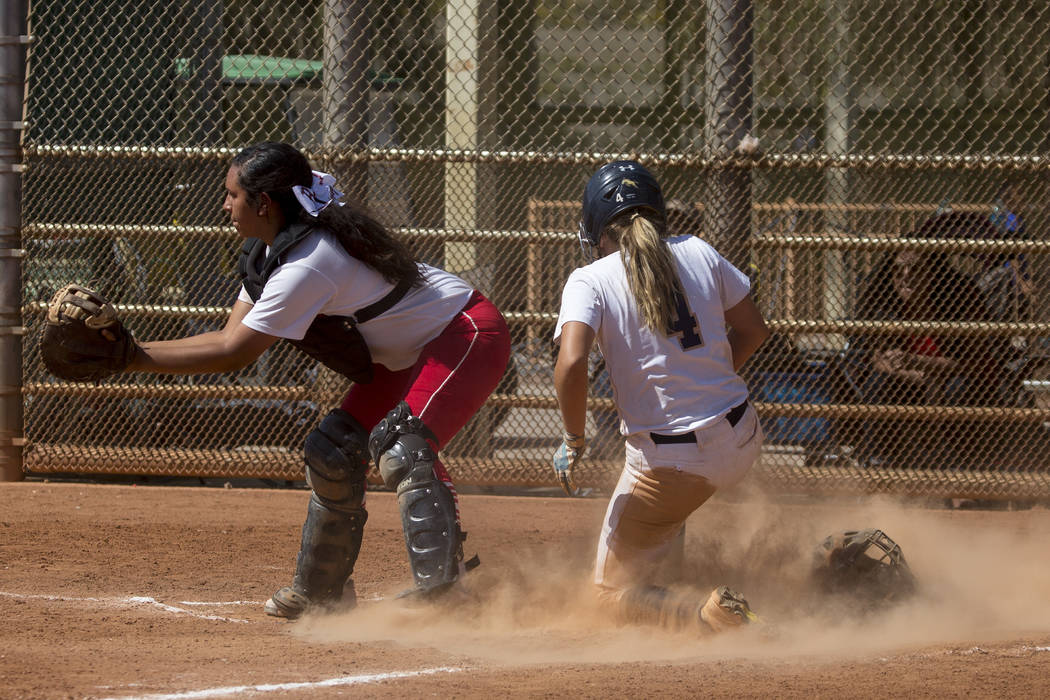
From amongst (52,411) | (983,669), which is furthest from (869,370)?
(52,411)

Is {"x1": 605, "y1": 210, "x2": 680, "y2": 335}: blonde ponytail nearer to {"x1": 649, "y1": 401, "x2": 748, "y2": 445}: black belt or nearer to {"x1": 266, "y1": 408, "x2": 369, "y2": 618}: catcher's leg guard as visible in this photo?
{"x1": 649, "y1": 401, "x2": 748, "y2": 445}: black belt

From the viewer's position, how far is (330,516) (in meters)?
4.14

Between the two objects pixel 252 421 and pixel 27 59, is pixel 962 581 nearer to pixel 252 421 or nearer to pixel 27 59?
pixel 252 421

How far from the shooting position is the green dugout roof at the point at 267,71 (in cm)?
734

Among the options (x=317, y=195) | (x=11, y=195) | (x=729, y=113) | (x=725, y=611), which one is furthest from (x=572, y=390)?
(x=11, y=195)

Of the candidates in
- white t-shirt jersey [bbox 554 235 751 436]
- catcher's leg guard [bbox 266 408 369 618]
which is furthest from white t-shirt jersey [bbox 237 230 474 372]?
white t-shirt jersey [bbox 554 235 751 436]

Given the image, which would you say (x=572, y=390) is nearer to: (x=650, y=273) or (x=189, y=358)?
(x=650, y=273)

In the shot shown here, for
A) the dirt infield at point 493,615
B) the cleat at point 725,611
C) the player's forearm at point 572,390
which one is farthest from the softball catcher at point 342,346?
the cleat at point 725,611

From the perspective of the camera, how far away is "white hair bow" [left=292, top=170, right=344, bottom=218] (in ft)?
12.8

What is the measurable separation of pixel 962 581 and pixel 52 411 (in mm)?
5254

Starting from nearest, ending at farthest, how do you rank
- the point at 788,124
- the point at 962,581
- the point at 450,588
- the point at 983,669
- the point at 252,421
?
the point at 983,669
the point at 450,588
the point at 962,581
the point at 252,421
the point at 788,124

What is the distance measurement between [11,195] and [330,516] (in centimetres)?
381

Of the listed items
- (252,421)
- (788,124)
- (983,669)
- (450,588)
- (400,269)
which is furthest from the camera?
(788,124)

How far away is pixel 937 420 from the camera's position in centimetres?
643
